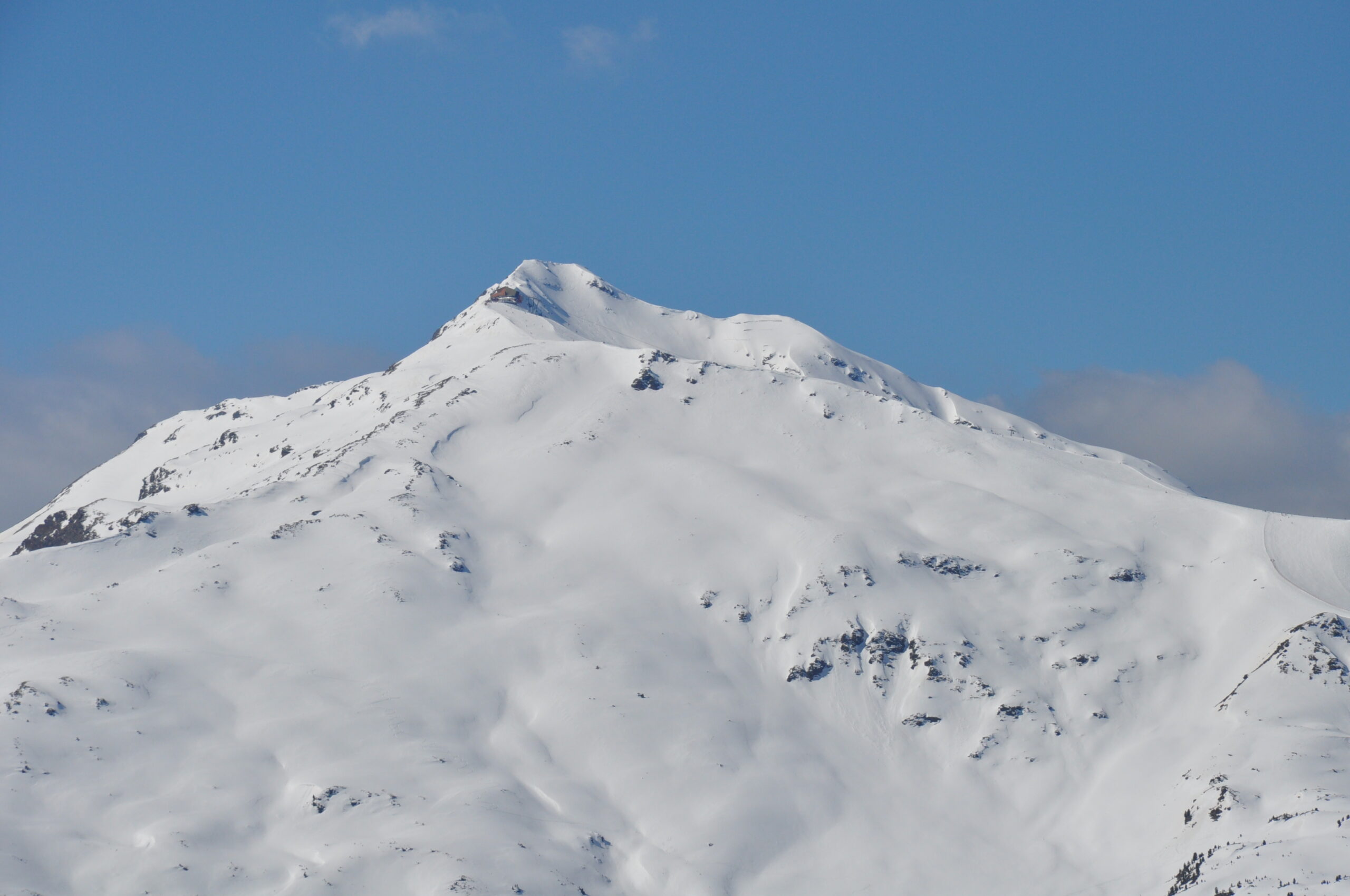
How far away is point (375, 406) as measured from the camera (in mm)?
193750

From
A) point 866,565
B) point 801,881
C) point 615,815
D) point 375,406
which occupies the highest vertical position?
point 375,406

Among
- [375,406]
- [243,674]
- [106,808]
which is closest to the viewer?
[106,808]

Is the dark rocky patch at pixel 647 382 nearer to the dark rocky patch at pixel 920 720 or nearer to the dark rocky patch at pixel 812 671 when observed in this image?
the dark rocky patch at pixel 812 671

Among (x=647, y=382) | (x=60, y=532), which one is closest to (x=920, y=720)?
(x=647, y=382)

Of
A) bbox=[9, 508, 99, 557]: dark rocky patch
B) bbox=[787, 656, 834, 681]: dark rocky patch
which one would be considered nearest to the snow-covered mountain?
bbox=[787, 656, 834, 681]: dark rocky patch

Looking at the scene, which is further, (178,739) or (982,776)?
(982,776)

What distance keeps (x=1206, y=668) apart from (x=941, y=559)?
29776 millimetres

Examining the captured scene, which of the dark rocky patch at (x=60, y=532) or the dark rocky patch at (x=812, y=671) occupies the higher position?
the dark rocky patch at (x=60, y=532)

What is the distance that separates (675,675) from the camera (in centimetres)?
13112

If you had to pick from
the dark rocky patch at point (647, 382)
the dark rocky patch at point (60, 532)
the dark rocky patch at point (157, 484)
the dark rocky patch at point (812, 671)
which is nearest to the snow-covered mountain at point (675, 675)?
the dark rocky patch at point (812, 671)

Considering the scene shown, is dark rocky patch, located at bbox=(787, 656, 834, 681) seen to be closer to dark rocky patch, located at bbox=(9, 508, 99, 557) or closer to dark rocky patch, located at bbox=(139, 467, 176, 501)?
dark rocky patch, located at bbox=(9, 508, 99, 557)

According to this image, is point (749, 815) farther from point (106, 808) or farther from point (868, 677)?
point (106, 808)

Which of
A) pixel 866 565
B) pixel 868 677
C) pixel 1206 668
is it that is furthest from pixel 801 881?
pixel 1206 668

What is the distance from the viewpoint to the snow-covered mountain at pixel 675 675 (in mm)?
106375
